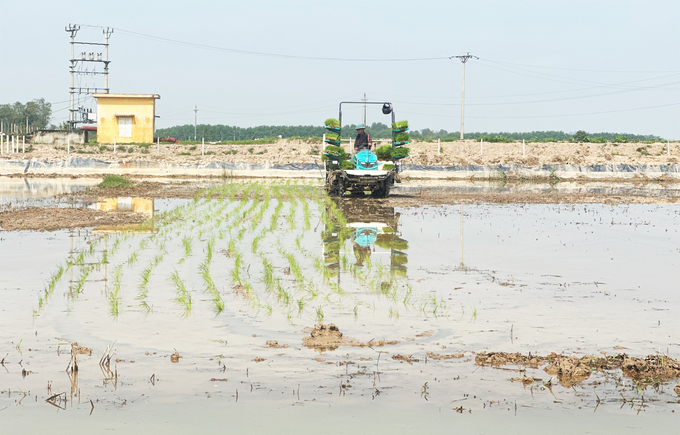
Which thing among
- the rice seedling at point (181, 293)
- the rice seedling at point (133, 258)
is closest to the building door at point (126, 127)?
the rice seedling at point (133, 258)

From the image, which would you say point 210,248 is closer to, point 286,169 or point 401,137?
point 401,137

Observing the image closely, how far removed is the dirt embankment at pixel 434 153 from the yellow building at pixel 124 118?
177cm

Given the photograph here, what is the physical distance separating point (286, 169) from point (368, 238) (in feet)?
92.2

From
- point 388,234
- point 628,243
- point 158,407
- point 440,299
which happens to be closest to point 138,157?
point 388,234

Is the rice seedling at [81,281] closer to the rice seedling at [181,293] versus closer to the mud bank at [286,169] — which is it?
the rice seedling at [181,293]

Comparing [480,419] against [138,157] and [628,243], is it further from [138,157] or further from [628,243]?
[138,157]

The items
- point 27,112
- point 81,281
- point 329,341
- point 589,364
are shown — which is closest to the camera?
point 589,364

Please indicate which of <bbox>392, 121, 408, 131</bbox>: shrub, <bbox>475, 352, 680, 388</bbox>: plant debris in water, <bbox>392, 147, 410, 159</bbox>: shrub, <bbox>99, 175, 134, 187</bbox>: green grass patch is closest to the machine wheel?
<bbox>392, 147, 410, 159</bbox>: shrub

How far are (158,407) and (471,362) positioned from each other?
8.28 ft

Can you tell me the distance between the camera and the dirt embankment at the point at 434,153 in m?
45.3

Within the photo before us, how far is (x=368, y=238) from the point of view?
1423 centimetres


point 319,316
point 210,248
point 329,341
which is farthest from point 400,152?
point 329,341

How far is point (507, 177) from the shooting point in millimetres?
41250

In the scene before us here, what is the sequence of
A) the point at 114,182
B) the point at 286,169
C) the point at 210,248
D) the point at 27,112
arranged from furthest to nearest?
the point at 27,112 < the point at 286,169 < the point at 114,182 < the point at 210,248
